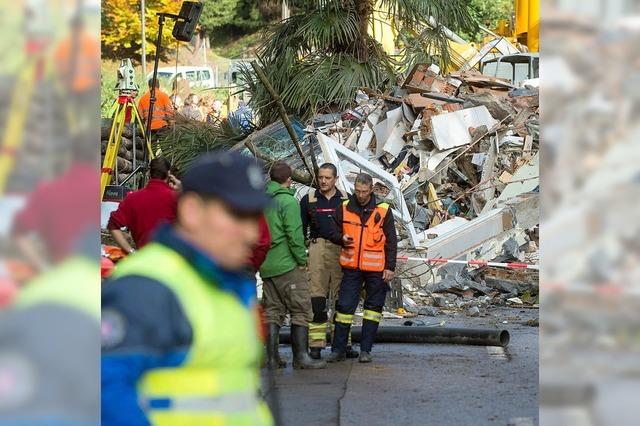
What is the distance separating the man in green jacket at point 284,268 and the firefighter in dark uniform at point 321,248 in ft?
1.07

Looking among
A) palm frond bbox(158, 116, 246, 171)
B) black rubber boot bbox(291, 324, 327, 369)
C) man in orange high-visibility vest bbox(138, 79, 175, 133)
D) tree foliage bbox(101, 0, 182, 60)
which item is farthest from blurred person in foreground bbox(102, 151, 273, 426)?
tree foliage bbox(101, 0, 182, 60)

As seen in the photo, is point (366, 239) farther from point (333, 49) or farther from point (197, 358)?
point (333, 49)

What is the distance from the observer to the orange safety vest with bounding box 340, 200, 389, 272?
10.1m

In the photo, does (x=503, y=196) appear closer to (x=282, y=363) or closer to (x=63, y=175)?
(x=282, y=363)

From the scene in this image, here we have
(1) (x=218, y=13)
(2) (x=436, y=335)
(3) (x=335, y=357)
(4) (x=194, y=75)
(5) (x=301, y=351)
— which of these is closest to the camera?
(5) (x=301, y=351)

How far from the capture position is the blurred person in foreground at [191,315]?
269 cm

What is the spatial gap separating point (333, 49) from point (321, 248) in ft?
30.6

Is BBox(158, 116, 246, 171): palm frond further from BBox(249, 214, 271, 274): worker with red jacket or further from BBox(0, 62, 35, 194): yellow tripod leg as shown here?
BBox(0, 62, 35, 194): yellow tripod leg

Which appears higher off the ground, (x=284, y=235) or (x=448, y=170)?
(x=448, y=170)

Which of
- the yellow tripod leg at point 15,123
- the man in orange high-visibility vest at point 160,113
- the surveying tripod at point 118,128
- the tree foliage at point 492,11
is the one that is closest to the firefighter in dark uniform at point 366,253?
the surveying tripod at point 118,128

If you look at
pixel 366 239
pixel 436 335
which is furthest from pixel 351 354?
pixel 366 239

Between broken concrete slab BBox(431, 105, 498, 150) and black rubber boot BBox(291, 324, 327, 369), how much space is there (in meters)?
7.59

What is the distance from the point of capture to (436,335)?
36.7 feet

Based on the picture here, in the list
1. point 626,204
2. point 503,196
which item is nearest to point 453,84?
point 503,196
